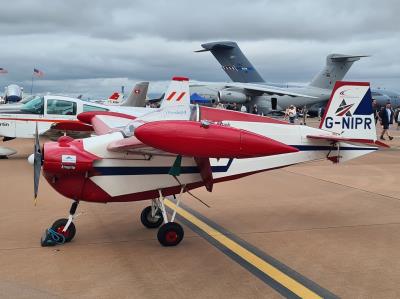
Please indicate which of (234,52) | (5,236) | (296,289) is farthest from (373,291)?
(234,52)

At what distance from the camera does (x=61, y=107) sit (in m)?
13.6

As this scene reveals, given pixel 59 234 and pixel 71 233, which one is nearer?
pixel 59 234

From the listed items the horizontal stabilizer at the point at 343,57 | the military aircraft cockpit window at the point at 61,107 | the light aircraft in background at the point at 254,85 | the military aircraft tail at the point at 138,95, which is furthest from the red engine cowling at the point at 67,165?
the horizontal stabilizer at the point at 343,57

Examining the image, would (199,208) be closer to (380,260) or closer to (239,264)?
(239,264)

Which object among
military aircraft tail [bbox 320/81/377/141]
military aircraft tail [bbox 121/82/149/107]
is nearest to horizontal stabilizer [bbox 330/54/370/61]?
military aircraft tail [bbox 121/82/149/107]

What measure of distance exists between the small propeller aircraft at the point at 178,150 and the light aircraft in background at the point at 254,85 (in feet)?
96.7

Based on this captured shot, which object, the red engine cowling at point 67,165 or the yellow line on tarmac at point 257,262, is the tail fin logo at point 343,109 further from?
the red engine cowling at point 67,165

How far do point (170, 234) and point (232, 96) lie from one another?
32.4 m

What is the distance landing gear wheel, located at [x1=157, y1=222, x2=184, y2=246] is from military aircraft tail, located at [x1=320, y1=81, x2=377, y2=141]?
105 inches

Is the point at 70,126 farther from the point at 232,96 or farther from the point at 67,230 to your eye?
the point at 232,96

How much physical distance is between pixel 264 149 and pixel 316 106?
136 feet

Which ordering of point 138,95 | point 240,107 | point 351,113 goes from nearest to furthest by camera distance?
point 351,113, point 138,95, point 240,107

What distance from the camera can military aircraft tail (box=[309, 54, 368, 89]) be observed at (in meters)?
41.7

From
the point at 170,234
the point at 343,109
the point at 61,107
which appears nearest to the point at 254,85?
the point at 61,107
